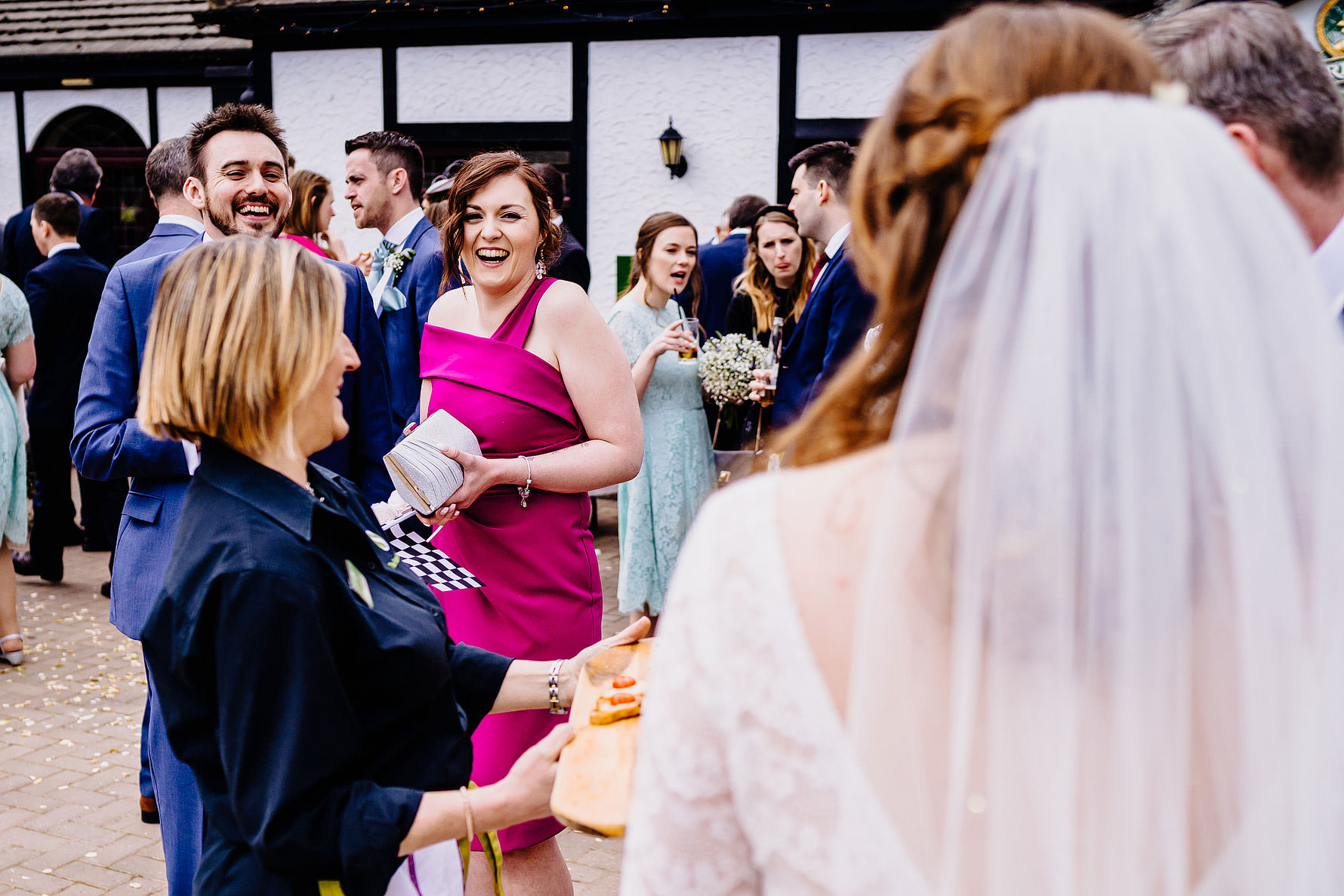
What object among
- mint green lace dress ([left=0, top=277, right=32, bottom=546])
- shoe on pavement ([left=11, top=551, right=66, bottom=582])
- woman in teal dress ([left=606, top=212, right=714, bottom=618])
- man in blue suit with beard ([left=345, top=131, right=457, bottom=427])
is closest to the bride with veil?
man in blue suit with beard ([left=345, top=131, right=457, bottom=427])

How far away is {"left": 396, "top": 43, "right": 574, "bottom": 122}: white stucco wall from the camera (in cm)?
1015

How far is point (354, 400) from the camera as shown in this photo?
3332mm

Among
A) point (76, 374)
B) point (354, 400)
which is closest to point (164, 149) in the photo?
point (354, 400)

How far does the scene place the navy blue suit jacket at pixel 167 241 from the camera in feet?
11.3

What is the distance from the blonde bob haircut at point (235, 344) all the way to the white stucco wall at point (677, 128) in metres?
8.29

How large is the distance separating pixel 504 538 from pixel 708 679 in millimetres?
2135

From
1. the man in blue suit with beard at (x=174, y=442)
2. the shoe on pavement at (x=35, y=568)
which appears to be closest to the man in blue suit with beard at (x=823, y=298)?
the man in blue suit with beard at (x=174, y=442)

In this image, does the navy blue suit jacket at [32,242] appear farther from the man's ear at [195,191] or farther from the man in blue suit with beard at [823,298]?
the man in blue suit with beard at [823,298]

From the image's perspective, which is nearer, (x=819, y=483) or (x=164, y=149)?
(x=819, y=483)

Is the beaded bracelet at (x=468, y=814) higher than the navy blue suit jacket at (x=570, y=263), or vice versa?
the navy blue suit jacket at (x=570, y=263)

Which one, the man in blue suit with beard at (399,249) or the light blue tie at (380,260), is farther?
the light blue tie at (380,260)

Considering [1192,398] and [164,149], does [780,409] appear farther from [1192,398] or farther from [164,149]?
[1192,398]

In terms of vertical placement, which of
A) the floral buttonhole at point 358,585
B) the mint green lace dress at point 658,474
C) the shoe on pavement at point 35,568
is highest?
the floral buttonhole at point 358,585

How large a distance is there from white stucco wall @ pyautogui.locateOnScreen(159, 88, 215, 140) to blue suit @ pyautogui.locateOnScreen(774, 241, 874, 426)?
9.51 m
